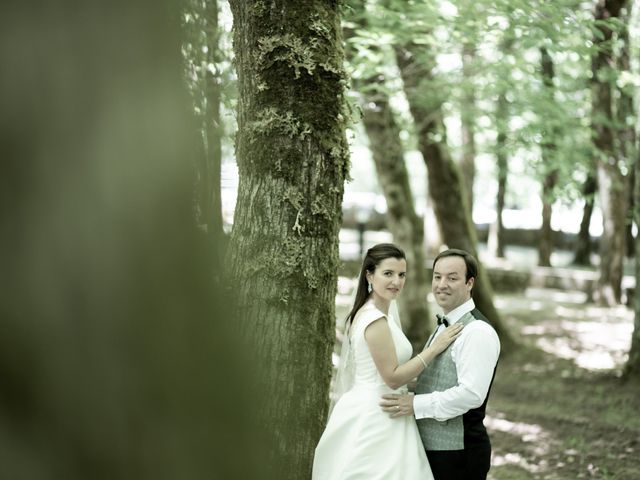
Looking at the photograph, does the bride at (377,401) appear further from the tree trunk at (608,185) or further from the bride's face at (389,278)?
the tree trunk at (608,185)

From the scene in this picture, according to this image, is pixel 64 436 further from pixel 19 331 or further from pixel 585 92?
pixel 585 92

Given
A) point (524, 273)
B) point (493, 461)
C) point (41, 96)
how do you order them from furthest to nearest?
point (524, 273)
point (493, 461)
point (41, 96)

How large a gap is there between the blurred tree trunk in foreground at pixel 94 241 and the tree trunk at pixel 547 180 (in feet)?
34.2

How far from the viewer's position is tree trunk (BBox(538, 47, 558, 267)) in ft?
39.0

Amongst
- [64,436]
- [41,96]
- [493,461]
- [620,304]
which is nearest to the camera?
[41,96]

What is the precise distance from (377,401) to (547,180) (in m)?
16.9

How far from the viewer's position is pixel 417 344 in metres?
12.4

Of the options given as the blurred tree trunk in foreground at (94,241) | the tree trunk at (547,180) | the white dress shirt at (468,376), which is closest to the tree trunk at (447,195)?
the tree trunk at (547,180)

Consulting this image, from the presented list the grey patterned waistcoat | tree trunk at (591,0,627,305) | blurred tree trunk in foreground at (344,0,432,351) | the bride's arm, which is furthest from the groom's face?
tree trunk at (591,0,627,305)

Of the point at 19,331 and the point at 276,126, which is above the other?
the point at 276,126

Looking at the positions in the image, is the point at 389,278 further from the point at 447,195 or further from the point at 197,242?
the point at 447,195

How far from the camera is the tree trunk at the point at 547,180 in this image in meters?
11.9

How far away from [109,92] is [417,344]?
11.8 m

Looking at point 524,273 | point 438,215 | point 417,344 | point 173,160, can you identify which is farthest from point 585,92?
point 173,160
